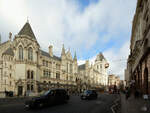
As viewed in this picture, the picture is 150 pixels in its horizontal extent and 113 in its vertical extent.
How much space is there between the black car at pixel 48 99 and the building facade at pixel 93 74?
5854cm

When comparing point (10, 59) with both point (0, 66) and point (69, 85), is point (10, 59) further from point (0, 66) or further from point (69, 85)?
point (69, 85)

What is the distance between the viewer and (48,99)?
13312 millimetres

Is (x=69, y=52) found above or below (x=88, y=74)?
above

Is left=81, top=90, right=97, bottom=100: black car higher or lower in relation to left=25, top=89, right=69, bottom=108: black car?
lower

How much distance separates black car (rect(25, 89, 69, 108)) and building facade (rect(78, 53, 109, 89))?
58.5 metres

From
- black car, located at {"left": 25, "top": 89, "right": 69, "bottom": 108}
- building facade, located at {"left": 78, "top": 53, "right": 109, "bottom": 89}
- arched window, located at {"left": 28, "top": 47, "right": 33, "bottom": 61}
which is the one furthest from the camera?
building facade, located at {"left": 78, "top": 53, "right": 109, "bottom": 89}

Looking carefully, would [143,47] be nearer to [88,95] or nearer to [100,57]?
[88,95]

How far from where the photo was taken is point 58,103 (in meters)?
15.0

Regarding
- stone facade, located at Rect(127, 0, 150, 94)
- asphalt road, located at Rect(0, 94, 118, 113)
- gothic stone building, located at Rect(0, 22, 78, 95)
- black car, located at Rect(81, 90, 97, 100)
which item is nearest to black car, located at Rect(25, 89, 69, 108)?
asphalt road, located at Rect(0, 94, 118, 113)

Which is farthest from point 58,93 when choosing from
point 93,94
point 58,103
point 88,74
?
point 88,74

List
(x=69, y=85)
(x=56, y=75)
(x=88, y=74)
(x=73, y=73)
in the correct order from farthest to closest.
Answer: (x=88, y=74) < (x=73, y=73) < (x=69, y=85) < (x=56, y=75)

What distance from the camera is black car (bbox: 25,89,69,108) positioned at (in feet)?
39.2

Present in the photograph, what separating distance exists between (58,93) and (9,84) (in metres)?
33.3

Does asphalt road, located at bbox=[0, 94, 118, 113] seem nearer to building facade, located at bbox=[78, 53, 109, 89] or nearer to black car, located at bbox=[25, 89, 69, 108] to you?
black car, located at bbox=[25, 89, 69, 108]
